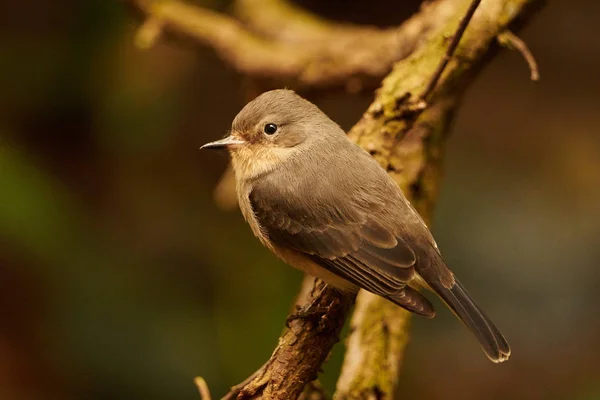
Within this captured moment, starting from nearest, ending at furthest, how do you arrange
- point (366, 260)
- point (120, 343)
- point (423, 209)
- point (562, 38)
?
point (366, 260) < point (423, 209) < point (120, 343) < point (562, 38)

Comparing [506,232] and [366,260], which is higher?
[506,232]

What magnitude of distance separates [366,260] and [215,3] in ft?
11.0

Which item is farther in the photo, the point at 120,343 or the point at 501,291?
the point at 501,291

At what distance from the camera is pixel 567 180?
5898 millimetres

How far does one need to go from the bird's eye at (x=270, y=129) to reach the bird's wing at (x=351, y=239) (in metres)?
0.28

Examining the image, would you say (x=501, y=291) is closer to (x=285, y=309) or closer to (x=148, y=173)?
(x=285, y=309)

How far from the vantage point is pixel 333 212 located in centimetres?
259

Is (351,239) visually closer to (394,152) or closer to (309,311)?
(309,311)

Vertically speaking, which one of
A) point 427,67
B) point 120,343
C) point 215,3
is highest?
point 215,3

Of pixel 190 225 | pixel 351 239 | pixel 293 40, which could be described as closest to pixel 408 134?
pixel 351 239

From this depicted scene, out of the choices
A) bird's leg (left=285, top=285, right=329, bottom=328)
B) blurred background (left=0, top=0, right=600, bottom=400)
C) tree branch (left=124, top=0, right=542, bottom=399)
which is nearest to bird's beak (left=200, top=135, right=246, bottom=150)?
tree branch (left=124, top=0, right=542, bottom=399)

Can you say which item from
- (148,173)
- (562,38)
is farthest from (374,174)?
(562,38)

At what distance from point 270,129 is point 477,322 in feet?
3.51

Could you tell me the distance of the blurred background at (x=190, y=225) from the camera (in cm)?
438
